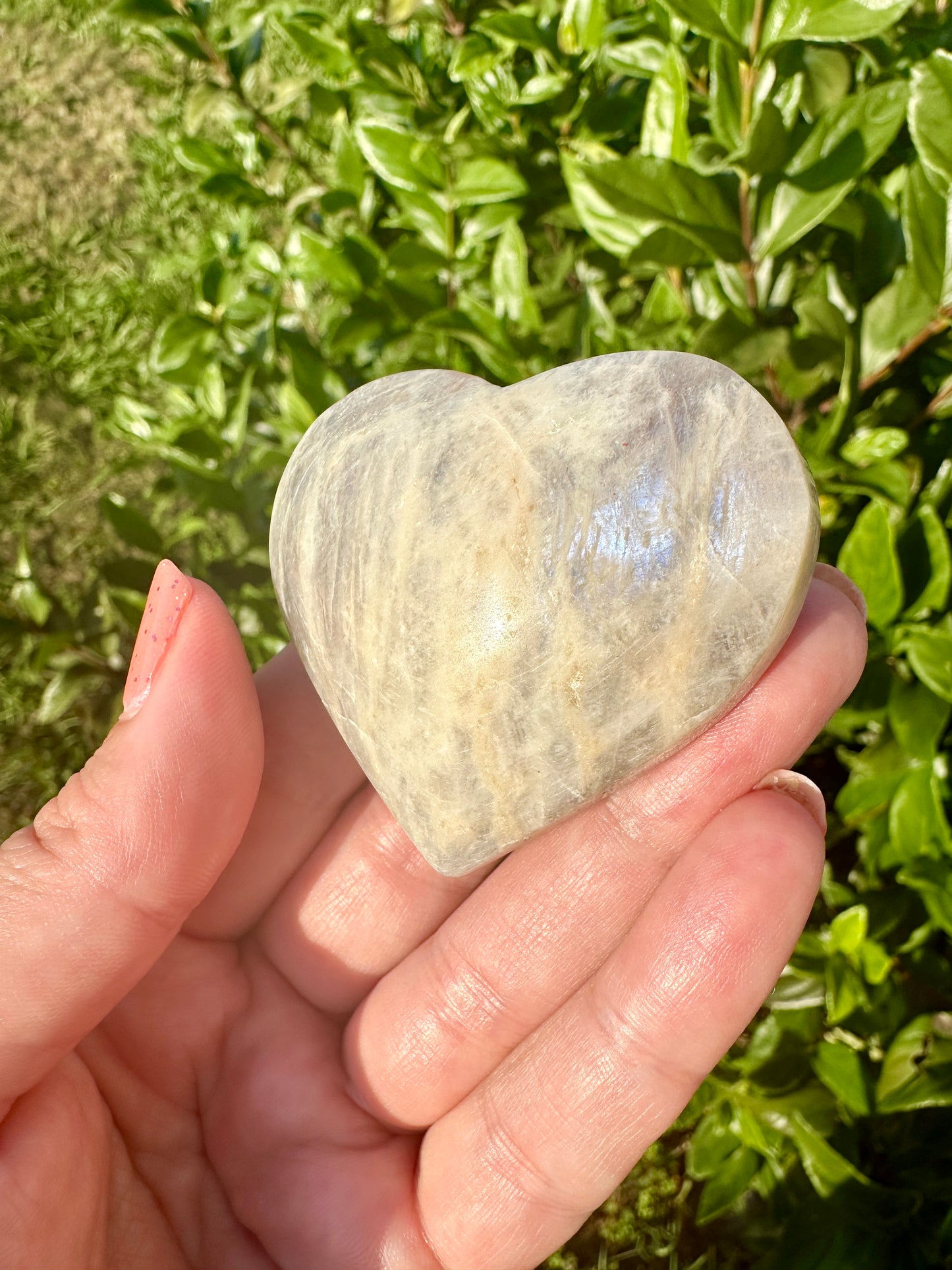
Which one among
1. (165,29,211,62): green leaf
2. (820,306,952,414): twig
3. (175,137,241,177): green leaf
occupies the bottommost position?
(820,306,952,414): twig

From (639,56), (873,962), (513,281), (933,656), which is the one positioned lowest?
(873,962)

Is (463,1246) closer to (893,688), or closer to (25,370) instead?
(893,688)

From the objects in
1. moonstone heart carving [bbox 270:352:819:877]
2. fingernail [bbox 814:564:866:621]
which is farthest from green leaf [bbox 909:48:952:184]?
fingernail [bbox 814:564:866:621]

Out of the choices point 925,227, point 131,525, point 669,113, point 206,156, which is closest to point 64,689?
point 131,525

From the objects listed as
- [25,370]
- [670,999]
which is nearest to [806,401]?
[670,999]

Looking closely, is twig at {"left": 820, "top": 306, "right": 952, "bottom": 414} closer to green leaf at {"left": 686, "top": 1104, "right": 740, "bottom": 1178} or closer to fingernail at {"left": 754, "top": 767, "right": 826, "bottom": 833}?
fingernail at {"left": 754, "top": 767, "right": 826, "bottom": 833}

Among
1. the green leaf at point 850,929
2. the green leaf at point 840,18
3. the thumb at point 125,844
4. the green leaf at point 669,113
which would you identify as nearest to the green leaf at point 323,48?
the green leaf at point 669,113

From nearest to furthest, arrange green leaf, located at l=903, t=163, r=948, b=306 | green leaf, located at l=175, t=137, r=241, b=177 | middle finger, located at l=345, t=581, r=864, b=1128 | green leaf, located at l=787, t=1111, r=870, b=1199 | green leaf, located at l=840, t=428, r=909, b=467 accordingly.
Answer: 1. middle finger, located at l=345, t=581, r=864, b=1128
2. green leaf, located at l=903, t=163, r=948, b=306
3. green leaf, located at l=840, t=428, r=909, b=467
4. green leaf, located at l=787, t=1111, r=870, b=1199
5. green leaf, located at l=175, t=137, r=241, b=177

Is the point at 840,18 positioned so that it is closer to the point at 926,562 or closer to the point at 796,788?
the point at 926,562
